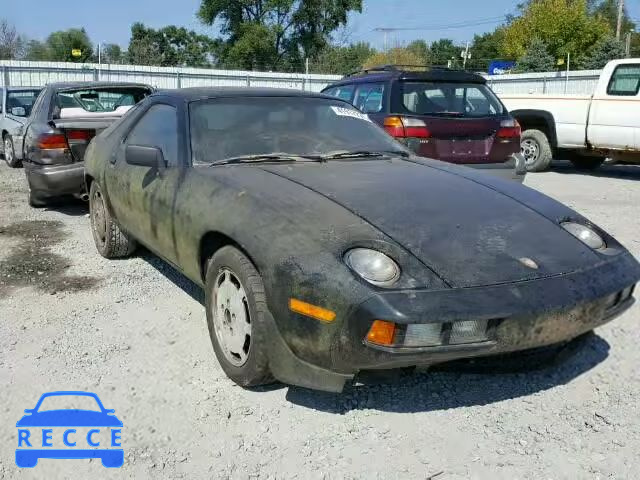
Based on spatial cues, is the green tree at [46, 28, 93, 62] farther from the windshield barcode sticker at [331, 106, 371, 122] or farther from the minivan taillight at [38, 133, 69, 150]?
the windshield barcode sticker at [331, 106, 371, 122]

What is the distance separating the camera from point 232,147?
12.1ft

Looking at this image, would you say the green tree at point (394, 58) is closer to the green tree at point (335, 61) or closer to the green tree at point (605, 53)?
the green tree at point (335, 61)

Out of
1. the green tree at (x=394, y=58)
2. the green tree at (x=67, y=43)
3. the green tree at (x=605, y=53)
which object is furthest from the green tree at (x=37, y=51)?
the green tree at (x=605, y=53)

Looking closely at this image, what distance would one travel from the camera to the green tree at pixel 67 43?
6289cm

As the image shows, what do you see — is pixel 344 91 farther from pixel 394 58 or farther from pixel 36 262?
pixel 394 58

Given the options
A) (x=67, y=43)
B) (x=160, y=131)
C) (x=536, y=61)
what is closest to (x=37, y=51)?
Result: (x=67, y=43)

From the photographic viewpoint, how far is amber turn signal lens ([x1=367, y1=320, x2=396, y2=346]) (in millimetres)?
2340

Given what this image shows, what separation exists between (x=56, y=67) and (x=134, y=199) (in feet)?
72.8

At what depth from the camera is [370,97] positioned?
7.59 m

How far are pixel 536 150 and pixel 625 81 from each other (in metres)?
1.85

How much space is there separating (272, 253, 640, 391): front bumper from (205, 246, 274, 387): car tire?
158 millimetres

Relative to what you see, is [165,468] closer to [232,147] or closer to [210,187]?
[210,187]

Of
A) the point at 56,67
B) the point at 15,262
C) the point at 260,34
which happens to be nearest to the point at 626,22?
the point at 260,34

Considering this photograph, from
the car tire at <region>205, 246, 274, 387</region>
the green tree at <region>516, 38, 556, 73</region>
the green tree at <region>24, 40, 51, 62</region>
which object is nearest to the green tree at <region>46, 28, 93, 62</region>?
the green tree at <region>24, 40, 51, 62</region>
